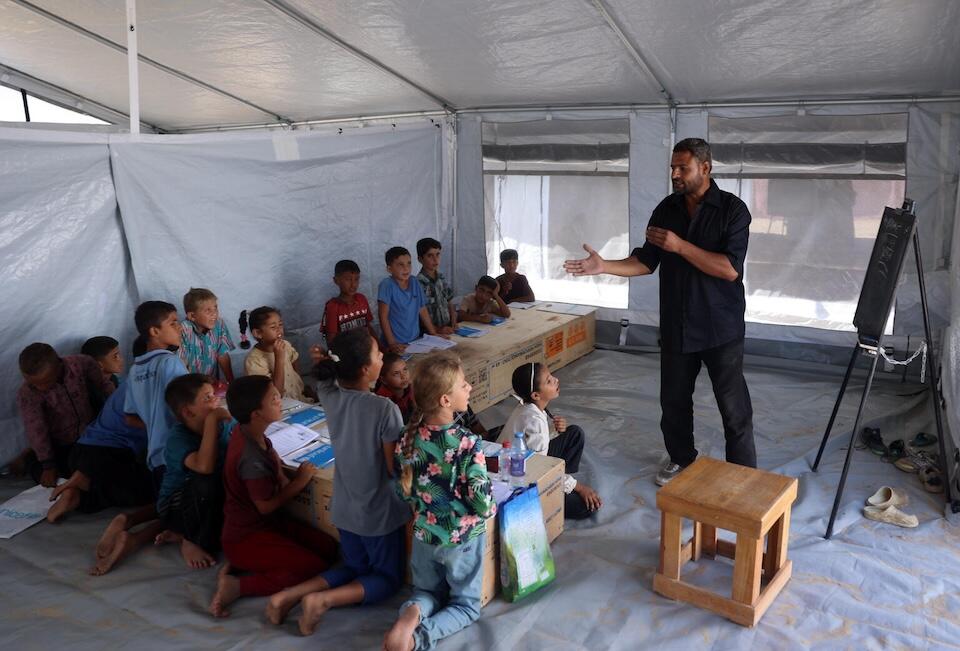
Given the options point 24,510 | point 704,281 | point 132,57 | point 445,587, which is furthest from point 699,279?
point 24,510

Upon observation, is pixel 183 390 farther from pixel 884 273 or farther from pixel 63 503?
pixel 884 273

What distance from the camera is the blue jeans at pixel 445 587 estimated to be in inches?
90.4

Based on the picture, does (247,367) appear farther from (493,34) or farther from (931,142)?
(931,142)

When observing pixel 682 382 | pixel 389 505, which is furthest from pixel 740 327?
pixel 389 505

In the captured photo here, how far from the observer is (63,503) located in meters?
3.21

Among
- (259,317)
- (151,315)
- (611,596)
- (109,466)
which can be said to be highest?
(151,315)

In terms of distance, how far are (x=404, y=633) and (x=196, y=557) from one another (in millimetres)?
1127

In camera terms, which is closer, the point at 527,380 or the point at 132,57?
the point at 527,380

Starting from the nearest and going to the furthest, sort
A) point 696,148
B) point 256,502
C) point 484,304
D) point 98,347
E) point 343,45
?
point 256,502, point 696,148, point 98,347, point 343,45, point 484,304

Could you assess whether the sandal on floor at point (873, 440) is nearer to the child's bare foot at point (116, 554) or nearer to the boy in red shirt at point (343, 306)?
the boy in red shirt at point (343, 306)

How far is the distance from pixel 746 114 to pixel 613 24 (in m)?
1.80

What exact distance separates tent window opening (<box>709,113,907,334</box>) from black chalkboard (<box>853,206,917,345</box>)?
6.36ft

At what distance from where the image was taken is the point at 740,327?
3250 millimetres

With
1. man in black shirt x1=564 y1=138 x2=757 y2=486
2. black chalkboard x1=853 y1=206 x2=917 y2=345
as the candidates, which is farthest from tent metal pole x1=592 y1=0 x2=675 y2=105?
black chalkboard x1=853 y1=206 x2=917 y2=345
